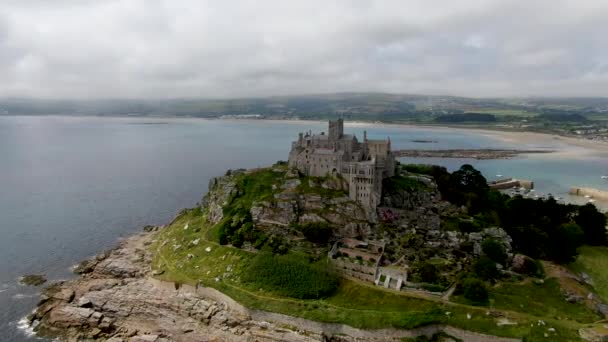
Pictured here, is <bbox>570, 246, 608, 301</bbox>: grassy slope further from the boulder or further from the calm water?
the boulder

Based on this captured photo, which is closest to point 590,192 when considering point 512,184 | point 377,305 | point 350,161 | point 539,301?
point 512,184

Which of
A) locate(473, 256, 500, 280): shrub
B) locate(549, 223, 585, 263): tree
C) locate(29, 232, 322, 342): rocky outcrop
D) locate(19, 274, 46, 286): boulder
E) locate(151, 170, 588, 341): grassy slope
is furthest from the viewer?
locate(19, 274, 46, 286): boulder

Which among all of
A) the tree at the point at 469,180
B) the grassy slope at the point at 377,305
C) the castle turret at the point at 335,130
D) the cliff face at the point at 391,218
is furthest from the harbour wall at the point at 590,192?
the castle turret at the point at 335,130

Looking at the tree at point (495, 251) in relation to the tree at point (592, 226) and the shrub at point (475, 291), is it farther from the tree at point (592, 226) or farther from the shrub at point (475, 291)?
the tree at point (592, 226)

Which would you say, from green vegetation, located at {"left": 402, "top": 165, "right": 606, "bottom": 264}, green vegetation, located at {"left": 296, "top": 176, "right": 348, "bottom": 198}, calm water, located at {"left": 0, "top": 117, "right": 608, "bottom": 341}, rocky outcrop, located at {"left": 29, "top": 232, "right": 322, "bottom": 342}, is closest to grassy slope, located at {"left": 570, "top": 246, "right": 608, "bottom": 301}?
green vegetation, located at {"left": 402, "top": 165, "right": 606, "bottom": 264}

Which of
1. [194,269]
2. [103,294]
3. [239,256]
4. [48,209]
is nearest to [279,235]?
[239,256]

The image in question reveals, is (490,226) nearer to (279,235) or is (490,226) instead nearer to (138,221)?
(279,235)

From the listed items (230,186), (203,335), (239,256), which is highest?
(230,186)
